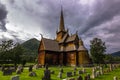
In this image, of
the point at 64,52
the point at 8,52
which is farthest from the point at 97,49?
the point at 8,52

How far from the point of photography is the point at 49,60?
5022cm

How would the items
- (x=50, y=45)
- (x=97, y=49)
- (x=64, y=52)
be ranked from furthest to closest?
(x=64, y=52)
(x=50, y=45)
(x=97, y=49)

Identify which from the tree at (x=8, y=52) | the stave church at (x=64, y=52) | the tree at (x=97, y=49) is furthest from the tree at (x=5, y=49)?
the tree at (x=97, y=49)

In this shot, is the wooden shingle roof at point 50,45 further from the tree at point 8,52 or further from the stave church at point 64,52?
the tree at point 8,52

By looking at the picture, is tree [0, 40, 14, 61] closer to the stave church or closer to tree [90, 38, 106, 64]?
the stave church

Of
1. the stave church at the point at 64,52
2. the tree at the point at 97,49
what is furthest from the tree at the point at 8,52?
the tree at the point at 97,49

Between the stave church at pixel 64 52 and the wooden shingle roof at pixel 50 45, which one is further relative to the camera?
the wooden shingle roof at pixel 50 45

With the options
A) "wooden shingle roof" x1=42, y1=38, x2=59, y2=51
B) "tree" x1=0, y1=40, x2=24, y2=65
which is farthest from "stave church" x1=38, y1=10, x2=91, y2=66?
"tree" x1=0, y1=40, x2=24, y2=65

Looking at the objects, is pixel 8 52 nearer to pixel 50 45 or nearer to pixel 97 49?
pixel 50 45

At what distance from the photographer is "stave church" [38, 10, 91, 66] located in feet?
159

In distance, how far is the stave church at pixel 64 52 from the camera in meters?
48.4

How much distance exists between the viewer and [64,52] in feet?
174

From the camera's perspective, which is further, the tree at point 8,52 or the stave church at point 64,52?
the tree at point 8,52

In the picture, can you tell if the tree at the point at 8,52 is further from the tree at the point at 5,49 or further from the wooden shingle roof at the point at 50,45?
the wooden shingle roof at the point at 50,45
